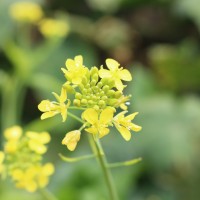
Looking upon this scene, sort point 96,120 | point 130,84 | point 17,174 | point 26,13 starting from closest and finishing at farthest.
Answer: point 96,120, point 17,174, point 26,13, point 130,84

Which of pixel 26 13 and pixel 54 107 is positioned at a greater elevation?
pixel 26 13

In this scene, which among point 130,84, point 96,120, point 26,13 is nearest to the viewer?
point 96,120

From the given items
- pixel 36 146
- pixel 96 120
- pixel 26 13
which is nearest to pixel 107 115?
pixel 96 120

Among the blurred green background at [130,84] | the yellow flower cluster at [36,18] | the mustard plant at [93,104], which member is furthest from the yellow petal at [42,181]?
the yellow flower cluster at [36,18]

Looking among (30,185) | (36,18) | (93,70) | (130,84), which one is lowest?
(30,185)

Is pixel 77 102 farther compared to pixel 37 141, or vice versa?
pixel 37 141

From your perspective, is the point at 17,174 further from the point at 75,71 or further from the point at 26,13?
the point at 26,13

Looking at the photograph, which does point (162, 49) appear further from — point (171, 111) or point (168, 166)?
point (168, 166)

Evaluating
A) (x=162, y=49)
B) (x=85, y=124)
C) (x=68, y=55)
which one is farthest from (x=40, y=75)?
(x=85, y=124)
